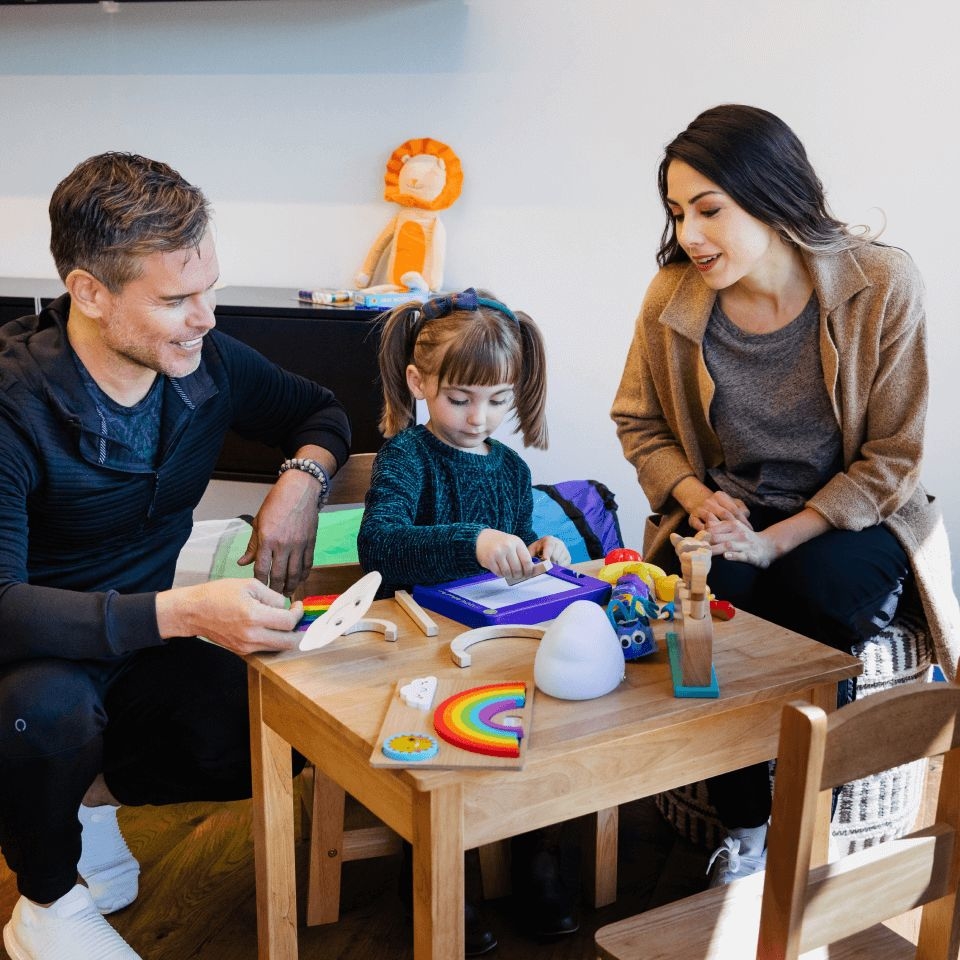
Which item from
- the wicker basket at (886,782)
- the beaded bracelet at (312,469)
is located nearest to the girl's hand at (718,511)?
the wicker basket at (886,782)

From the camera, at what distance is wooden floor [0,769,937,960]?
163cm

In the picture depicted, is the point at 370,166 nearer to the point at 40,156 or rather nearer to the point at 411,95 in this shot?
the point at 411,95

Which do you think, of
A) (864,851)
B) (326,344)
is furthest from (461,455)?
(326,344)

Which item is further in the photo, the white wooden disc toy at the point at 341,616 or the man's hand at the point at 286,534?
the man's hand at the point at 286,534

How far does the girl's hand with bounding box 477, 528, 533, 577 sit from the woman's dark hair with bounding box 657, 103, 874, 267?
0.69 m

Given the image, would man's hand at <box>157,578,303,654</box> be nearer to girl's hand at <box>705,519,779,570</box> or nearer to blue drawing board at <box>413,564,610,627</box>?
blue drawing board at <box>413,564,610,627</box>

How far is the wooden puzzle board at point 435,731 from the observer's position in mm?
1038

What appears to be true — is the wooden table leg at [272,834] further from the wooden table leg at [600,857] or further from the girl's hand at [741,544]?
the girl's hand at [741,544]

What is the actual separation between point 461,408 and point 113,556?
0.53 m

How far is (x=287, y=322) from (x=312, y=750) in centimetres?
165

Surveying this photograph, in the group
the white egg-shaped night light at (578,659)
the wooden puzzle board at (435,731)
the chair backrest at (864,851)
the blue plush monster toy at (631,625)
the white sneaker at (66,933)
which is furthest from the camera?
the white sneaker at (66,933)

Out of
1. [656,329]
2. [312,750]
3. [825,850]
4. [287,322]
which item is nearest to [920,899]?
[825,850]

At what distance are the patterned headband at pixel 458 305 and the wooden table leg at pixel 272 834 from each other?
630 millimetres

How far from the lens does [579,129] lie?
2826 mm
